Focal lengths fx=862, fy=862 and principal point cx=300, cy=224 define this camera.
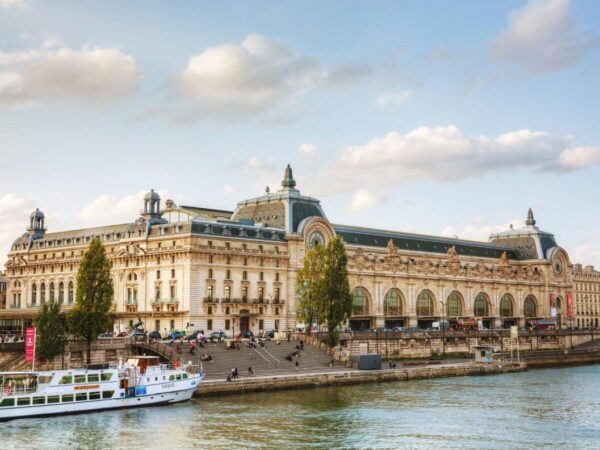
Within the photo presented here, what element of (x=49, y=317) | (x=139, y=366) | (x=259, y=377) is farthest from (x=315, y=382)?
(x=49, y=317)

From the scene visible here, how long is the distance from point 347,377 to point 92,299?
3253 centimetres

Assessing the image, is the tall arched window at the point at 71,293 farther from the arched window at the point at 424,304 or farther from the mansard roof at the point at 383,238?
the arched window at the point at 424,304

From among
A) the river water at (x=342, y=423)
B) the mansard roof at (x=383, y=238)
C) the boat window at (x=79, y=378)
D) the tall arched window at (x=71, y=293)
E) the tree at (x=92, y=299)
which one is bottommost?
the river water at (x=342, y=423)

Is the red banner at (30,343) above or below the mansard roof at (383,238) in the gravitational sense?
below

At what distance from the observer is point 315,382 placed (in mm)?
102000

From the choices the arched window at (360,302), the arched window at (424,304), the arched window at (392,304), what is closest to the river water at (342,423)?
the arched window at (360,302)

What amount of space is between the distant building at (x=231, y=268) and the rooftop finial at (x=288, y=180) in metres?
0.20

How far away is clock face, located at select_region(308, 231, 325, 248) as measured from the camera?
163 metres

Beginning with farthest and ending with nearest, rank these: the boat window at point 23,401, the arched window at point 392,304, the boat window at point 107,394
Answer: the arched window at point 392,304 < the boat window at point 107,394 < the boat window at point 23,401

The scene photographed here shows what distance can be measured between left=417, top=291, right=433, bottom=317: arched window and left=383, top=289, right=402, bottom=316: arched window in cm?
605

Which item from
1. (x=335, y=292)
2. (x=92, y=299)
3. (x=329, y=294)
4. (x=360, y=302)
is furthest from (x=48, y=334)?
(x=360, y=302)

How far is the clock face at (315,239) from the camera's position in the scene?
16300 centimetres

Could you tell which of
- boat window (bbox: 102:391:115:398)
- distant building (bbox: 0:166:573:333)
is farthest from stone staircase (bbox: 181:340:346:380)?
distant building (bbox: 0:166:573:333)

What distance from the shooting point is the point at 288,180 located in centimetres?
17000
